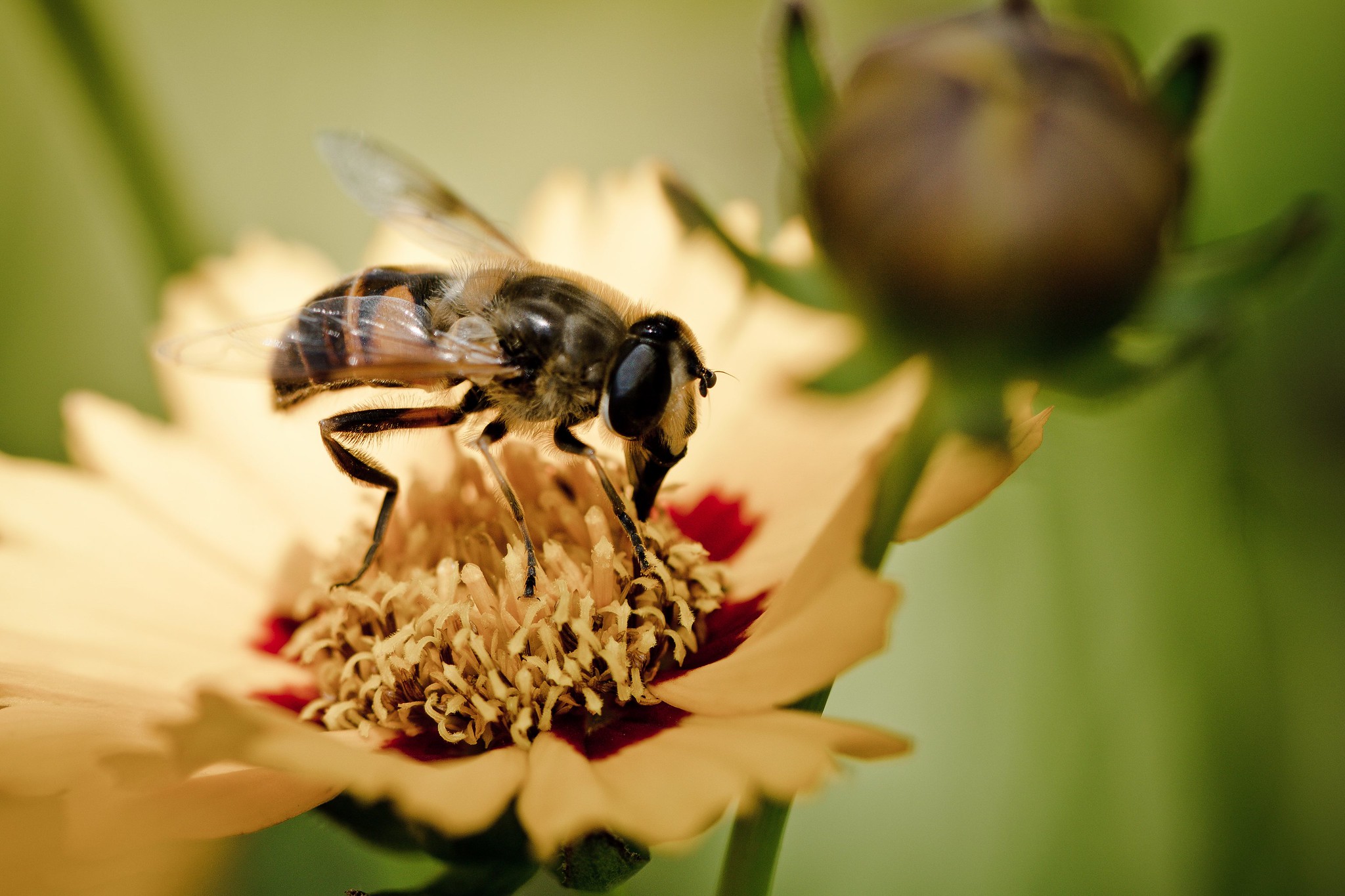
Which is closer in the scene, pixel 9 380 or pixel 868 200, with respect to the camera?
pixel 868 200

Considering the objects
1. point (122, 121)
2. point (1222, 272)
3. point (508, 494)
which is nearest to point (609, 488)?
point (508, 494)

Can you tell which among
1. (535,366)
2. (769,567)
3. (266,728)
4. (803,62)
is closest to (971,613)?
(769,567)

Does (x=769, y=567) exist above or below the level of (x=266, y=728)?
above

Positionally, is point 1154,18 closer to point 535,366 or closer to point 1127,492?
point 1127,492

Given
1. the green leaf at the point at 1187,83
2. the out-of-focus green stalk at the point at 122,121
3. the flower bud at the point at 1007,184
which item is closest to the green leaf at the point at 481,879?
the flower bud at the point at 1007,184

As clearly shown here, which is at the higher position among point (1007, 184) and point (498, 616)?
point (1007, 184)

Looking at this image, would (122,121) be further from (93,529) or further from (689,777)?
(689,777)
